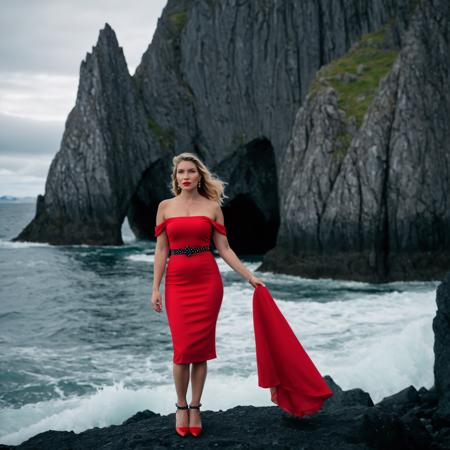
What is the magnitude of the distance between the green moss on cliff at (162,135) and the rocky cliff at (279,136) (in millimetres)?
110

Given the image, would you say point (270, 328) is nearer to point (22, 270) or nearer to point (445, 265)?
point (445, 265)

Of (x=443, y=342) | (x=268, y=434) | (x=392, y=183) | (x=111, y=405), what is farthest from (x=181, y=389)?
(x=392, y=183)

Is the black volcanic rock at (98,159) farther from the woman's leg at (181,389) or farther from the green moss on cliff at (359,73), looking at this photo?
the woman's leg at (181,389)

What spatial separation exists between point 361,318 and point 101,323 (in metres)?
9.85

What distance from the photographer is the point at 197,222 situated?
6.48 meters

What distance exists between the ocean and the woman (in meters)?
6.61

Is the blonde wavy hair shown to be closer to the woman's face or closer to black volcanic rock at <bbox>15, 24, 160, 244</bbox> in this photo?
the woman's face

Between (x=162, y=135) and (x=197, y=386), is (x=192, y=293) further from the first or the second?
(x=162, y=135)

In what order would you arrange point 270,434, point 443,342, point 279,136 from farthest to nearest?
point 279,136 < point 443,342 < point 270,434

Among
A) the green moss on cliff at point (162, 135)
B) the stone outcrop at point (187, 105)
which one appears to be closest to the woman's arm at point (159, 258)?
the stone outcrop at point (187, 105)

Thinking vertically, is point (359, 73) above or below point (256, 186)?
above

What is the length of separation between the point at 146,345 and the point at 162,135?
142ft

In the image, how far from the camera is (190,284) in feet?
21.1

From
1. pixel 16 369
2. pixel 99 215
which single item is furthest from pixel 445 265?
pixel 99 215
